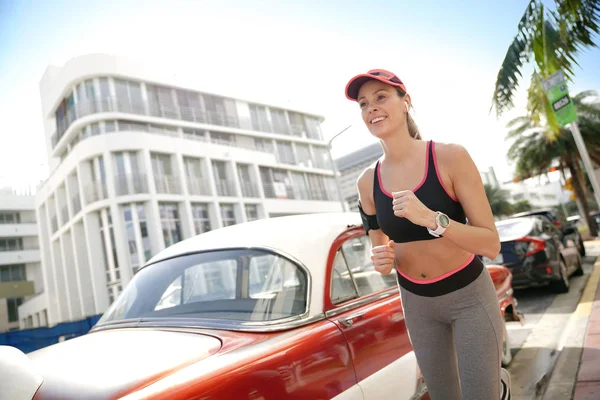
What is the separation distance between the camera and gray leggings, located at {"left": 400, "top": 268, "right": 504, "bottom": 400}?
1.73 m

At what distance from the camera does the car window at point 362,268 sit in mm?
2714

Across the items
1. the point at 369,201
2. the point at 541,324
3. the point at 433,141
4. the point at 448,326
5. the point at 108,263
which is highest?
the point at 108,263

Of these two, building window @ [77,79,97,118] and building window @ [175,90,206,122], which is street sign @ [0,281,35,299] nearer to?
building window @ [77,79,97,118]

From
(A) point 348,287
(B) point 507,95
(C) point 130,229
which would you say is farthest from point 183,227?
(A) point 348,287

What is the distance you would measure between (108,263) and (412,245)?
26.4 metres

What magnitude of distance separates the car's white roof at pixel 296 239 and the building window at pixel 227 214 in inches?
1084

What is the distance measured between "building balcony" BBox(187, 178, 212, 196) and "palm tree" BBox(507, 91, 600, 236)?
18813 millimetres

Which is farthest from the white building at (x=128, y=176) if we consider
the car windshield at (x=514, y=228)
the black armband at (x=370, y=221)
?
the black armband at (x=370, y=221)

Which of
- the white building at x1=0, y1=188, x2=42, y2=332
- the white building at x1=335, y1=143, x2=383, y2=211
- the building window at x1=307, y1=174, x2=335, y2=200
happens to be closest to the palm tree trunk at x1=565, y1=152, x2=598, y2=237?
the building window at x1=307, y1=174, x2=335, y2=200

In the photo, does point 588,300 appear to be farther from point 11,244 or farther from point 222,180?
point 11,244

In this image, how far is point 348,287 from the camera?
259 cm

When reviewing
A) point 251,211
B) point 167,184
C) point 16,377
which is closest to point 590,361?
point 16,377

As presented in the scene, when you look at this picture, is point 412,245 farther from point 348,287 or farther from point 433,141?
point 348,287

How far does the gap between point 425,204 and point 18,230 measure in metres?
49.0
